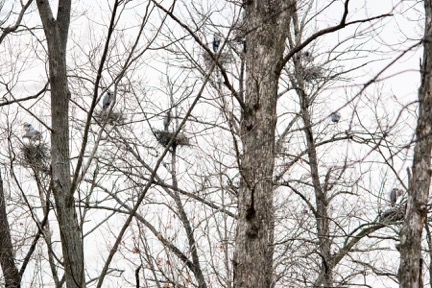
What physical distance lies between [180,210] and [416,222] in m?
7.73

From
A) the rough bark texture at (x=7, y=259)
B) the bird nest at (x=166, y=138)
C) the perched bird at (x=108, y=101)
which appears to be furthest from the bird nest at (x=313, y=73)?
the rough bark texture at (x=7, y=259)

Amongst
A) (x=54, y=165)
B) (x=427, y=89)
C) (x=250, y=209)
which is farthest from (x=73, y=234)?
(x=427, y=89)

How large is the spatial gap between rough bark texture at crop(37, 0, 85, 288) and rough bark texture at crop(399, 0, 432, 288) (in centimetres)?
259

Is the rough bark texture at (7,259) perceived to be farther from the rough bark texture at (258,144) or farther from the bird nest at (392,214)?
the bird nest at (392,214)

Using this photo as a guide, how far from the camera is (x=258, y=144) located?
20.8 ft

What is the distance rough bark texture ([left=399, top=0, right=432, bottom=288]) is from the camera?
5531 millimetres

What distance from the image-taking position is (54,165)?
4434 millimetres

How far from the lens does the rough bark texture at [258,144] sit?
19.9 feet

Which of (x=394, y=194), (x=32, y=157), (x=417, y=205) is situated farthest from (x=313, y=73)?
(x=417, y=205)

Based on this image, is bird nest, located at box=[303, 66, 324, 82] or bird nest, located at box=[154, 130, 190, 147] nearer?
bird nest, located at box=[303, 66, 324, 82]

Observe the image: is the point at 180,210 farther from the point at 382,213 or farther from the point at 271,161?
the point at 271,161

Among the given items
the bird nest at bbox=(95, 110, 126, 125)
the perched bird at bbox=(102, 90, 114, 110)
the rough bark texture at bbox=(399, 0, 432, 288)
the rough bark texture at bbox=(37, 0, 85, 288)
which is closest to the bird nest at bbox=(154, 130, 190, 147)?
the perched bird at bbox=(102, 90, 114, 110)

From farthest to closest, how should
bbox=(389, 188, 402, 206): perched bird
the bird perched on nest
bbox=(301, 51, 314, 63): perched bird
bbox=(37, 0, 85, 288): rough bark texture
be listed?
bbox=(301, 51, 314, 63): perched bird < the bird perched on nest < bbox=(389, 188, 402, 206): perched bird < bbox=(37, 0, 85, 288): rough bark texture

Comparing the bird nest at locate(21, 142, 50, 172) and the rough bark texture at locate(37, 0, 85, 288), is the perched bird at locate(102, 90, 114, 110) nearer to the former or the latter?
the rough bark texture at locate(37, 0, 85, 288)
